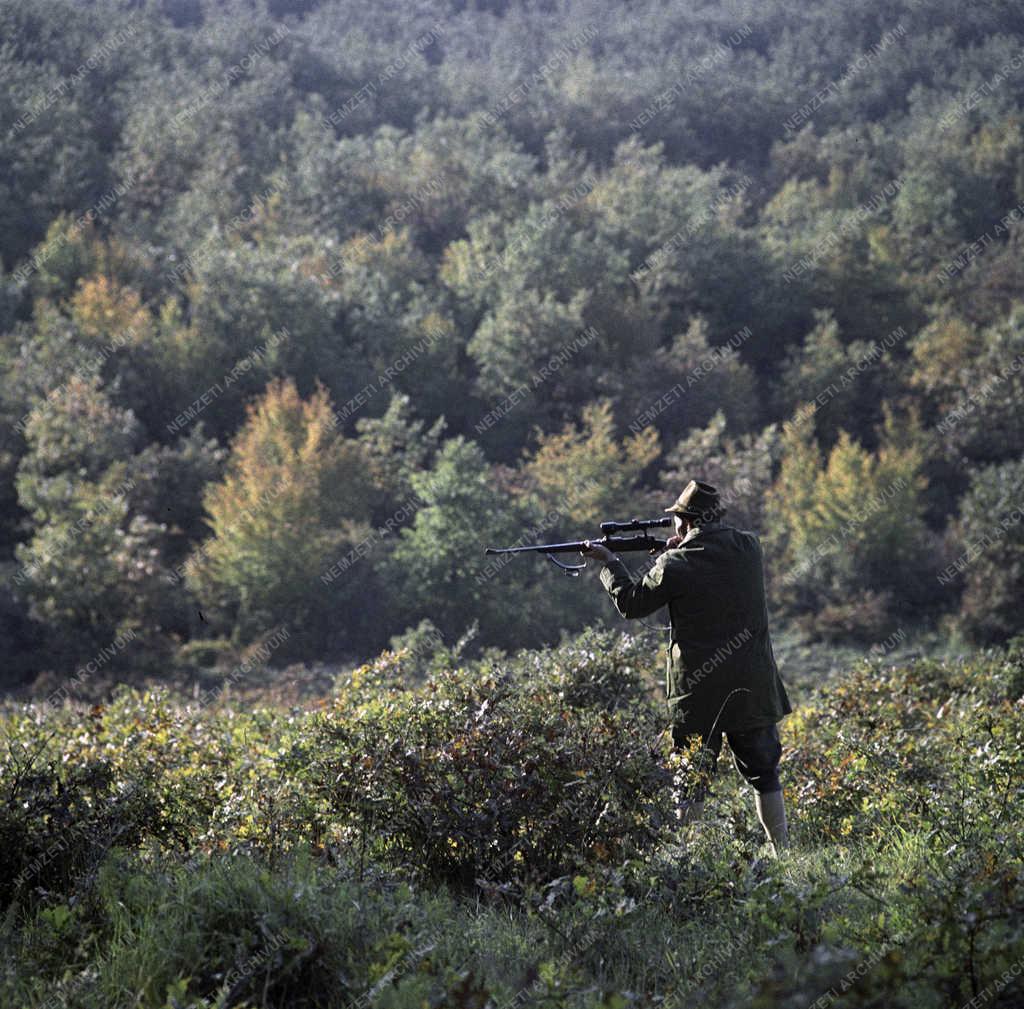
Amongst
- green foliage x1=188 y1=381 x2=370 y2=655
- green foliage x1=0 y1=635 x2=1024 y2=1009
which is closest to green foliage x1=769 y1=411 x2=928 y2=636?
green foliage x1=188 y1=381 x2=370 y2=655

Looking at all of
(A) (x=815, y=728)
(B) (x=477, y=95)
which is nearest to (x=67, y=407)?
(A) (x=815, y=728)

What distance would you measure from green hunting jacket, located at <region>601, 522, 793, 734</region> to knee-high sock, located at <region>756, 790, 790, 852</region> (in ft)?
1.19

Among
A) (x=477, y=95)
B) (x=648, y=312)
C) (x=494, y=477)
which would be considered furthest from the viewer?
(x=477, y=95)

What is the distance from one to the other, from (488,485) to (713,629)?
16532mm

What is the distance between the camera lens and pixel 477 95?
4653cm

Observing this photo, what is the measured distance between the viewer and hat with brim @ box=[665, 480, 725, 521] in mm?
5184

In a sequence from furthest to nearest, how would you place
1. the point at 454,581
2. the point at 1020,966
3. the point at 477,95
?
the point at 477,95 < the point at 454,581 < the point at 1020,966

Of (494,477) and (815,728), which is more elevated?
(815,728)

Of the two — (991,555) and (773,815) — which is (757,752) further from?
(991,555)

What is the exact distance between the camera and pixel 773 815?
510 centimetres

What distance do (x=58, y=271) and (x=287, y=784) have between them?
2528cm

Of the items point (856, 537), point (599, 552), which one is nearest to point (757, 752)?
point (599, 552)

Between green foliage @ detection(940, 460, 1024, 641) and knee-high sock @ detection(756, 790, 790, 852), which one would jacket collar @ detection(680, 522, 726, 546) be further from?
green foliage @ detection(940, 460, 1024, 641)

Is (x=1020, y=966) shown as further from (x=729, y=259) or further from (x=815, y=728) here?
(x=729, y=259)
